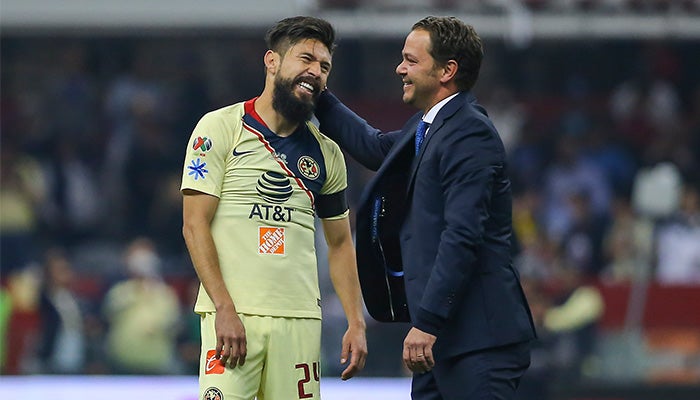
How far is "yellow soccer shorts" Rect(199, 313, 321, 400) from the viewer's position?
17.7 ft

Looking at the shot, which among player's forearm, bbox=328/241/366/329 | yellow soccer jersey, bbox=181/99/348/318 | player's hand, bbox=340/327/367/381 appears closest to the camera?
yellow soccer jersey, bbox=181/99/348/318

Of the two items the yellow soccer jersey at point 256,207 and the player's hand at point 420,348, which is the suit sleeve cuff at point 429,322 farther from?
the yellow soccer jersey at point 256,207

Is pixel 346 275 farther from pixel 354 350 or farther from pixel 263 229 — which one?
pixel 263 229

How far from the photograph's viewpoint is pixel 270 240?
556 centimetres

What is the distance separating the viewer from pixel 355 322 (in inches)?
229

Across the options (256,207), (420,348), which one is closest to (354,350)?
(420,348)

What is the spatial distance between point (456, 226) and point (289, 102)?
2.96 ft

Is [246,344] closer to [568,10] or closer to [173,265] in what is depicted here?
[173,265]

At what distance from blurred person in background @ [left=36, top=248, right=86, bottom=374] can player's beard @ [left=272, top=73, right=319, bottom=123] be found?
282 inches

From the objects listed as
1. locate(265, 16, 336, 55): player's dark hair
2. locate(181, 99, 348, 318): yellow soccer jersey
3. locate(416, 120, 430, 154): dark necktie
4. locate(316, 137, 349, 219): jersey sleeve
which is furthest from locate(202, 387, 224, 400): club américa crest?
locate(265, 16, 336, 55): player's dark hair

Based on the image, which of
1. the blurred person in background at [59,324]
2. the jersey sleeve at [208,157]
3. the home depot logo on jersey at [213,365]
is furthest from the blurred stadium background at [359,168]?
the jersey sleeve at [208,157]

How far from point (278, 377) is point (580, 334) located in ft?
23.1

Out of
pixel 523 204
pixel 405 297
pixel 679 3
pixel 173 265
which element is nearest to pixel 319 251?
pixel 173 265

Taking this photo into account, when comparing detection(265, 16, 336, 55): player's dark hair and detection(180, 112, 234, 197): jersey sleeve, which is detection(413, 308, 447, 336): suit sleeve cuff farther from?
detection(265, 16, 336, 55): player's dark hair
